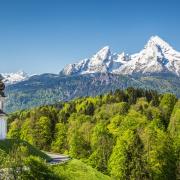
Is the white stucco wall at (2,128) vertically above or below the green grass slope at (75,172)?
above

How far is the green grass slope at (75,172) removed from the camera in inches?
3223

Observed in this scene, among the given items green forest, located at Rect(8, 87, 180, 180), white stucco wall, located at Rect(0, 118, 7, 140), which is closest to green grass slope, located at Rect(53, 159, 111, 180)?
green forest, located at Rect(8, 87, 180, 180)

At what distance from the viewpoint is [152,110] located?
19200 centimetres

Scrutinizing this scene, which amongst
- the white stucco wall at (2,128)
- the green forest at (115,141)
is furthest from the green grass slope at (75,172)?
the white stucco wall at (2,128)

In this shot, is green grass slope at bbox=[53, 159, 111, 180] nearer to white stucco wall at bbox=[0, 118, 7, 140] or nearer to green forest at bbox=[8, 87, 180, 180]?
green forest at bbox=[8, 87, 180, 180]

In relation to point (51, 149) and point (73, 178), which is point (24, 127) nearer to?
point (51, 149)

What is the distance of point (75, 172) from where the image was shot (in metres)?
86.3

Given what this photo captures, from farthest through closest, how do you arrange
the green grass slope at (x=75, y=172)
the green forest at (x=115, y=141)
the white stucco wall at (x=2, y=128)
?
the green forest at (x=115, y=141), the white stucco wall at (x=2, y=128), the green grass slope at (x=75, y=172)

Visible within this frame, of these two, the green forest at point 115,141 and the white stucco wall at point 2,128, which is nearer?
the white stucco wall at point 2,128

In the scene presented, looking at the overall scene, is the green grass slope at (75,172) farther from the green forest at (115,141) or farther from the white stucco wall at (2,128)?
the white stucco wall at (2,128)

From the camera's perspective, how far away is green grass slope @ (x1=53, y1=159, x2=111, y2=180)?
81875mm

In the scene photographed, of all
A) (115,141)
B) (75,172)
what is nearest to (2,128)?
(75,172)

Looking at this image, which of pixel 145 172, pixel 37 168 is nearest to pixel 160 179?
pixel 145 172

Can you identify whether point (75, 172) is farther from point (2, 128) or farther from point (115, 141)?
point (115, 141)
